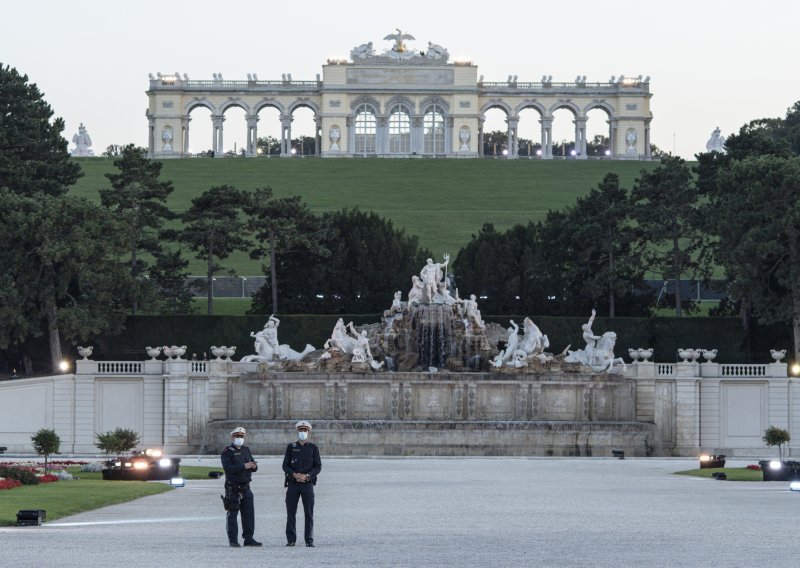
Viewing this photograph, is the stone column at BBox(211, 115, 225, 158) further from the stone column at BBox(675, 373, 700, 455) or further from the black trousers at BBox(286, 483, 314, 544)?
the black trousers at BBox(286, 483, 314, 544)

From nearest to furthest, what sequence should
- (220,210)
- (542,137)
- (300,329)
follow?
1. (300,329)
2. (220,210)
3. (542,137)

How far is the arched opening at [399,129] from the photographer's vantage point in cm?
15588

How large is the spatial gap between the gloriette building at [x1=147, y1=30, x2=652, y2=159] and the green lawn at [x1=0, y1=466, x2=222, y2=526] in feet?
375

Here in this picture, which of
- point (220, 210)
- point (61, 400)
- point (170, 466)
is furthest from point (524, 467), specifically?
point (220, 210)

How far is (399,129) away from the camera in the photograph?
514 ft

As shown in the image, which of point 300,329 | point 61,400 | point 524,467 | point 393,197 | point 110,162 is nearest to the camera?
point 524,467

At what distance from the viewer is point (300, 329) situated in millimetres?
72875

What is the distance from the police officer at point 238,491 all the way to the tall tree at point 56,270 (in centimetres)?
4124

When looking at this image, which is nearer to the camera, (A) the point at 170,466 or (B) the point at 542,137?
(A) the point at 170,466

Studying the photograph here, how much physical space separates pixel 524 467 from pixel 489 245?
37.1 m

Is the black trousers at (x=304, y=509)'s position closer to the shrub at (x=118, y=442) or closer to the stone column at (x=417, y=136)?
the shrub at (x=118, y=442)

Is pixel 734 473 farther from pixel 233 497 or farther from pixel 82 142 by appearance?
pixel 82 142

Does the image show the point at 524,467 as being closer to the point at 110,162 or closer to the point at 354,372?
the point at 354,372

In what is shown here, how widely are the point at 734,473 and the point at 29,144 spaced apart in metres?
43.8
